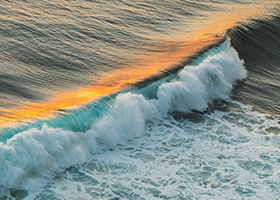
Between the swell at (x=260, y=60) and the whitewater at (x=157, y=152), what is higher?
the swell at (x=260, y=60)

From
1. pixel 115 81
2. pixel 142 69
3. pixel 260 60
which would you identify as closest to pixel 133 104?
pixel 115 81

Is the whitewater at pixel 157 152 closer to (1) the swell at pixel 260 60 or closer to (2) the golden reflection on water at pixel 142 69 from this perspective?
(2) the golden reflection on water at pixel 142 69

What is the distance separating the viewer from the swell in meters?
13.4

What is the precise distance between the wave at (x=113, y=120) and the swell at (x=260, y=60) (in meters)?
0.59

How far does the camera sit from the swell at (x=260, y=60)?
1337 centimetres

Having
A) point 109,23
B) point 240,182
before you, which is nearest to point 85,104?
point 240,182

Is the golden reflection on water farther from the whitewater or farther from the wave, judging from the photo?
the whitewater

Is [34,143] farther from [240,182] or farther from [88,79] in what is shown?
[240,182]

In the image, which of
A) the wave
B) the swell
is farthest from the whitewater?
the swell

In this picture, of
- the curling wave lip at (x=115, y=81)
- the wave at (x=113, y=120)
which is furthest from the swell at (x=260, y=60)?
the curling wave lip at (x=115, y=81)

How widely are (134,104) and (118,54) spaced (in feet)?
11.5

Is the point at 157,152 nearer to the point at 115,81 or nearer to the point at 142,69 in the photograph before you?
the point at 115,81

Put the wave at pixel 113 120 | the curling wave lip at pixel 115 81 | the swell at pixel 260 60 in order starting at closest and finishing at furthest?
the wave at pixel 113 120
the curling wave lip at pixel 115 81
the swell at pixel 260 60

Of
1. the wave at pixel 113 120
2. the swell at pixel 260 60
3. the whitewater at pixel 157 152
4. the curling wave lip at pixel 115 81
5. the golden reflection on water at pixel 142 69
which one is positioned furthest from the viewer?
the swell at pixel 260 60
